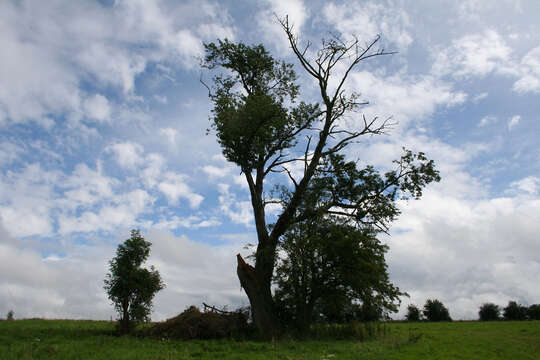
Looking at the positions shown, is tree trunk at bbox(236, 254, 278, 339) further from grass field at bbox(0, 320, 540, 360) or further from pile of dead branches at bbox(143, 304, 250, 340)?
grass field at bbox(0, 320, 540, 360)

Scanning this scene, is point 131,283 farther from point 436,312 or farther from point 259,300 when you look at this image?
point 436,312

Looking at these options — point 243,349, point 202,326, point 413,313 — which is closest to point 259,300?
point 202,326

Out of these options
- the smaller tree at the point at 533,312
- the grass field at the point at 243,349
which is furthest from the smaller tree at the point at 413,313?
the grass field at the point at 243,349

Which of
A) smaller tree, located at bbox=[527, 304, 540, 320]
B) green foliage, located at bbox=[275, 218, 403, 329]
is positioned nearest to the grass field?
green foliage, located at bbox=[275, 218, 403, 329]

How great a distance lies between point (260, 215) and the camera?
26062 millimetres

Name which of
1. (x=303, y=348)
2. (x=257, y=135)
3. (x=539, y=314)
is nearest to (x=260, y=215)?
(x=257, y=135)

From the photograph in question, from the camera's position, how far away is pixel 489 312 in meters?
50.1

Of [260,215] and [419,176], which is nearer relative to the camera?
[419,176]

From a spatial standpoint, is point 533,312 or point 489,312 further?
point 489,312

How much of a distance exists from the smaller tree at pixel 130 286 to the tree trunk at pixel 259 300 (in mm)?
5571

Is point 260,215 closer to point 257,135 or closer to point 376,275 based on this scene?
point 257,135

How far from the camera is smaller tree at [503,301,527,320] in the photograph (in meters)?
46.7

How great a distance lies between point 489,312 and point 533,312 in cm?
524

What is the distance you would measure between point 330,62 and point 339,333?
702 inches
